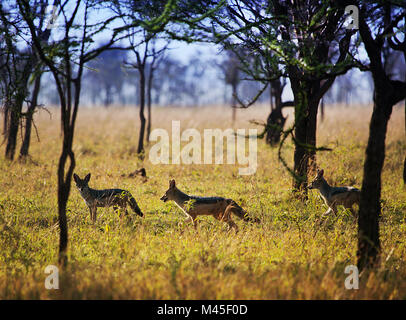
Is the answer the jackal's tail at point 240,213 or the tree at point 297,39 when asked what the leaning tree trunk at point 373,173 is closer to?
the tree at point 297,39

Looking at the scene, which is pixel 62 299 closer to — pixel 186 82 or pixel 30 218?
pixel 30 218

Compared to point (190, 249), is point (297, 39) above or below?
above

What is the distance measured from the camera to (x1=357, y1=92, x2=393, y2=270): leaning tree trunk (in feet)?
14.4

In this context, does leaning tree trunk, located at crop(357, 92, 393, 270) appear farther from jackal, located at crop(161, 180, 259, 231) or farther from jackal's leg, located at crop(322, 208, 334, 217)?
jackal, located at crop(161, 180, 259, 231)

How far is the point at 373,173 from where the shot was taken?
441cm

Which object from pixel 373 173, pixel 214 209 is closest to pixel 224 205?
pixel 214 209

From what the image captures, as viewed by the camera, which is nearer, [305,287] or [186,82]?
[305,287]

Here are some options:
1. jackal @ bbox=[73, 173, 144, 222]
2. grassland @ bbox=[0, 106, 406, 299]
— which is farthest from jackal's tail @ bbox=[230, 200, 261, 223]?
jackal @ bbox=[73, 173, 144, 222]

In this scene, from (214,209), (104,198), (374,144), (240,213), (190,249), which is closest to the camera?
(374,144)

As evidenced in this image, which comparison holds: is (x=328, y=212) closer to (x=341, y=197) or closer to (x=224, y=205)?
(x=341, y=197)
